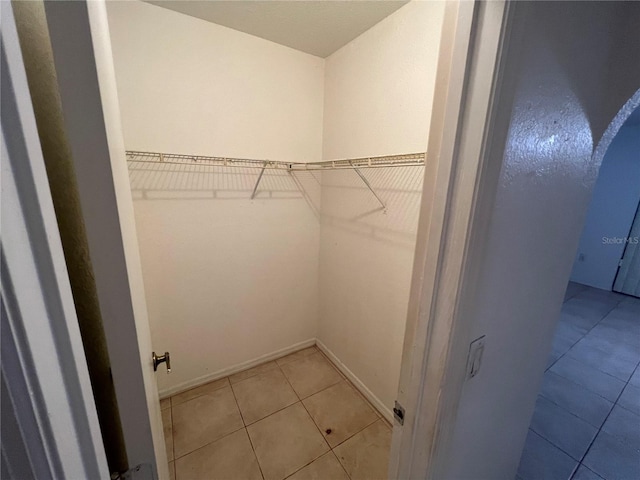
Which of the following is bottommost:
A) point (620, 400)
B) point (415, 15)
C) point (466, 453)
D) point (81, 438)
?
point (620, 400)

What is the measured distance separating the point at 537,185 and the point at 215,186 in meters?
1.67

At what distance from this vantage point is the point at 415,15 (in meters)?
1.31

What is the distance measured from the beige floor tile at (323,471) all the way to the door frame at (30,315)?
143 centimetres

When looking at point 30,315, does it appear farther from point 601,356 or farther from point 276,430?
point 601,356

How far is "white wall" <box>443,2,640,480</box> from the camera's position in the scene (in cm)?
60

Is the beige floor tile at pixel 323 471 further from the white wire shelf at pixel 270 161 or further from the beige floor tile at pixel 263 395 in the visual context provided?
the white wire shelf at pixel 270 161

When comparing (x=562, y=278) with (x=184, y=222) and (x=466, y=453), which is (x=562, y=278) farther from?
(x=184, y=222)

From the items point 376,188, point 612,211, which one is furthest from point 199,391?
point 612,211

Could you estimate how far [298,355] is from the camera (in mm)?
2342

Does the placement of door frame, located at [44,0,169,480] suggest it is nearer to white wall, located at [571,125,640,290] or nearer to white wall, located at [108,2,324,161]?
white wall, located at [108,2,324,161]

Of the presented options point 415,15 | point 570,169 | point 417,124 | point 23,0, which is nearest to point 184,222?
point 23,0

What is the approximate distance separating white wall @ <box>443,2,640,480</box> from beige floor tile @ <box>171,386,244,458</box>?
138 centimetres

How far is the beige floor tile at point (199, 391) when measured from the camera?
6.08ft

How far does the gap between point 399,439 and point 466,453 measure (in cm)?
31
